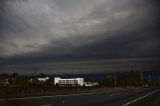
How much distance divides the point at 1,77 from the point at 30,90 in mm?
96300

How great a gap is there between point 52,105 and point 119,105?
4713 millimetres

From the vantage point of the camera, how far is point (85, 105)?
725 inches

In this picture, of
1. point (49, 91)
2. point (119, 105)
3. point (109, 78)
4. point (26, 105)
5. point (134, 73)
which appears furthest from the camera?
point (134, 73)

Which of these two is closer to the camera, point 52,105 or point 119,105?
point 52,105

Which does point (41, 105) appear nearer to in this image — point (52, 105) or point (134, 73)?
point (52, 105)

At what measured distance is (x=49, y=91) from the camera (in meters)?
40.5

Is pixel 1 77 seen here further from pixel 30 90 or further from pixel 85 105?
pixel 85 105

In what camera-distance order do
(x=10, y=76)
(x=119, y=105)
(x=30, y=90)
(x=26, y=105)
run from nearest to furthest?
(x=26, y=105)
(x=119, y=105)
(x=30, y=90)
(x=10, y=76)

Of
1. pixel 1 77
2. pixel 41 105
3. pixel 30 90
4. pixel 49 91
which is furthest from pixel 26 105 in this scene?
pixel 1 77

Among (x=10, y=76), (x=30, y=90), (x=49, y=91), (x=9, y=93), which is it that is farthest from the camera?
(x=10, y=76)

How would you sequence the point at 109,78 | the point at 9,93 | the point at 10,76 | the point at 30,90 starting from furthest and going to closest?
1. the point at 109,78
2. the point at 10,76
3. the point at 30,90
4. the point at 9,93

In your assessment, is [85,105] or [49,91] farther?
[49,91]

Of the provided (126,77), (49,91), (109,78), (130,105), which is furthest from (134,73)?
(130,105)

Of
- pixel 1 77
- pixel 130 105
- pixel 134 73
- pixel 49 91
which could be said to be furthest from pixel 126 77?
pixel 130 105
